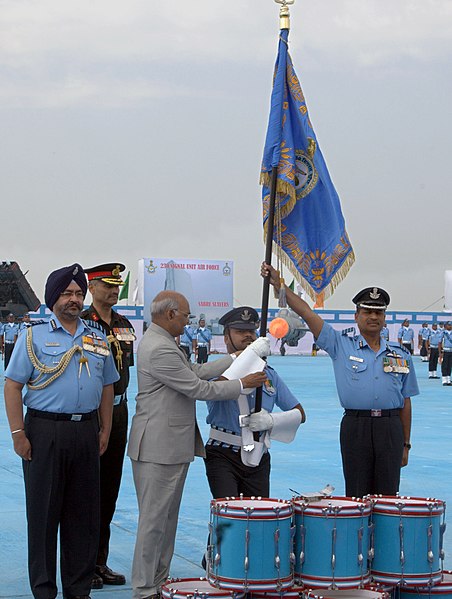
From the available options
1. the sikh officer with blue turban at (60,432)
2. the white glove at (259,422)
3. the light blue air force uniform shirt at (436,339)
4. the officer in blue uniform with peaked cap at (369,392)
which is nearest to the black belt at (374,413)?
the officer in blue uniform with peaked cap at (369,392)

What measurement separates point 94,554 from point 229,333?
1.40 metres

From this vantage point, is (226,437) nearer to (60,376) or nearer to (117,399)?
(117,399)

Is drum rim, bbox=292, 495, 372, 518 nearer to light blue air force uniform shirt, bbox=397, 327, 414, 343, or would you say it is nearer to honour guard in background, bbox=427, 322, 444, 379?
honour guard in background, bbox=427, 322, 444, 379

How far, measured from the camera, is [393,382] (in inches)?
231

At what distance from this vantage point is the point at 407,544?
4.62 metres

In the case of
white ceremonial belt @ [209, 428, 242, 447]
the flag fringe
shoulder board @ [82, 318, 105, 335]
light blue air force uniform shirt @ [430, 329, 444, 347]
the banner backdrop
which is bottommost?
white ceremonial belt @ [209, 428, 242, 447]

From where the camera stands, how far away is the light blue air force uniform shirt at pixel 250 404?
5.50 meters

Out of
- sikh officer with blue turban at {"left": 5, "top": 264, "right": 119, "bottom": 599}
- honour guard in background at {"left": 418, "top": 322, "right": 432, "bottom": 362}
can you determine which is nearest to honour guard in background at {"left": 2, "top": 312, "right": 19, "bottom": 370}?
honour guard in background at {"left": 418, "top": 322, "right": 432, "bottom": 362}

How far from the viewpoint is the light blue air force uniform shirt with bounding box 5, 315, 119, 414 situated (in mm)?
5148

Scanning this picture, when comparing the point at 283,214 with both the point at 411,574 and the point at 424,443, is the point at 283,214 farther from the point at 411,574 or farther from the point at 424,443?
the point at 424,443

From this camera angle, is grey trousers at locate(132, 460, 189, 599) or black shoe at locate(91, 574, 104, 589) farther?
black shoe at locate(91, 574, 104, 589)

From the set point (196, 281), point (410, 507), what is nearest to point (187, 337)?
point (196, 281)

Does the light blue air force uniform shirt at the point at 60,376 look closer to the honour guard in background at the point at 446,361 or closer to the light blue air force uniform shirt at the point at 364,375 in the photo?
the light blue air force uniform shirt at the point at 364,375

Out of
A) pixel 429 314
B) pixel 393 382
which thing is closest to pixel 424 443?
Answer: pixel 393 382
